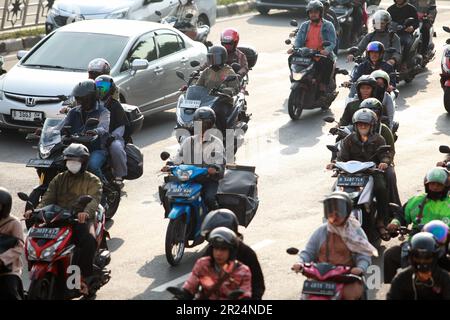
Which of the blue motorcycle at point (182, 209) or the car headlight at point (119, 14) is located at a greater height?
the blue motorcycle at point (182, 209)

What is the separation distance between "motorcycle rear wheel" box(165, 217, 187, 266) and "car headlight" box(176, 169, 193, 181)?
48 cm

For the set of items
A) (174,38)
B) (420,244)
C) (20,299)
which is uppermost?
(420,244)

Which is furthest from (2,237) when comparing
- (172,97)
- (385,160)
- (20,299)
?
(172,97)

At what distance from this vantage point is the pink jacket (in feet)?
32.6

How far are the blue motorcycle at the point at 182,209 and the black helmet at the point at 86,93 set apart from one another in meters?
1.61

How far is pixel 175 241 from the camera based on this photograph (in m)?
13.0

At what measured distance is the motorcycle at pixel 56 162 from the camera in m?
14.1

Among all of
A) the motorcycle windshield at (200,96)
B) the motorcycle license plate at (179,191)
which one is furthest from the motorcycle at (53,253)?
the motorcycle windshield at (200,96)

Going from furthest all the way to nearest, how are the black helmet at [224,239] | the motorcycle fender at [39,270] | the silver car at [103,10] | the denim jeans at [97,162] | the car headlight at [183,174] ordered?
the silver car at [103,10] → the denim jeans at [97,162] → the car headlight at [183,174] → the motorcycle fender at [39,270] → the black helmet at [224,239]

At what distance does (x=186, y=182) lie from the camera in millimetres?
13281

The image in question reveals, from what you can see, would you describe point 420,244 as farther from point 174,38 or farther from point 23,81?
point 174,38

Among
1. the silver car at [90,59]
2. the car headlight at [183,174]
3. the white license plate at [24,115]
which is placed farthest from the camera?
the silver car at [90,59]

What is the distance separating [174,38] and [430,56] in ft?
19.0

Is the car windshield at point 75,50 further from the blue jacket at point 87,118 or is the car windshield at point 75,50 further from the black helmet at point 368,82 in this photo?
the black helmet at point 368,82
